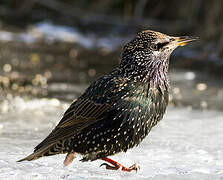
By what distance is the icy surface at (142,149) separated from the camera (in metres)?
4.19

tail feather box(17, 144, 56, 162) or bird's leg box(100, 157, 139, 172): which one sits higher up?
tail feather box(17, 144, 56, 162)

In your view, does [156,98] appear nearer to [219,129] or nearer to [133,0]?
[219,129]

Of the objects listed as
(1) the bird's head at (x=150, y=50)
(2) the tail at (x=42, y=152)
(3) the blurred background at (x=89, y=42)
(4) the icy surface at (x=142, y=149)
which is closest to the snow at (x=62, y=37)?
(3) the blurred background at (x=89, y=42)

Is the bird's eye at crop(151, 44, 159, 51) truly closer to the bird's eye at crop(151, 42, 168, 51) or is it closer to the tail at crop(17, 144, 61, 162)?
the bird's eye at crop(151, 42, 168, 51)

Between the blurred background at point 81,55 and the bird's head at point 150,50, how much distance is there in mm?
926

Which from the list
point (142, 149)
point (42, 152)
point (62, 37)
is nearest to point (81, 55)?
point (62, 37)

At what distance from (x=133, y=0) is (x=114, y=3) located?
513 millimetres

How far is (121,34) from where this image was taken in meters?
11.2

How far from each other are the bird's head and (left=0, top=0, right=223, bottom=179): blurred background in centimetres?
93

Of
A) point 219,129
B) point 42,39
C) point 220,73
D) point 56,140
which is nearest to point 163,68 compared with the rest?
point 56,140

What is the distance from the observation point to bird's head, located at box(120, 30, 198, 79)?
420cm

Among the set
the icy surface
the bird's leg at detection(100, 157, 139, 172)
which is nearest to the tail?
the icy surface

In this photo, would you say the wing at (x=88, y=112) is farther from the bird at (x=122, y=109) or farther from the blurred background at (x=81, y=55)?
the blurred background at (x=81, y=55)

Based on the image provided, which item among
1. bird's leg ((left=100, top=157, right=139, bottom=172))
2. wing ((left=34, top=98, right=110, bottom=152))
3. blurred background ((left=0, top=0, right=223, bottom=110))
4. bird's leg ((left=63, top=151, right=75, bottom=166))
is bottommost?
bird's leg ((left=100, top=157, right=139, bottom=172))
